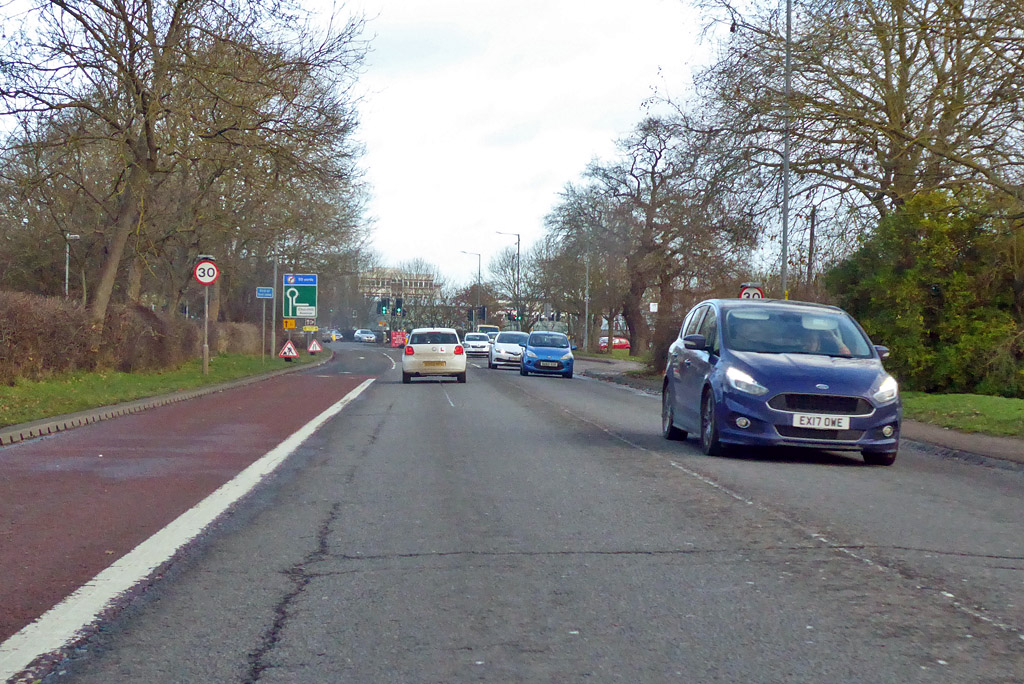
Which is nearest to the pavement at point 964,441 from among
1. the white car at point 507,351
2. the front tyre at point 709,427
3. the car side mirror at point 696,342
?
the front tyre at point 709,427

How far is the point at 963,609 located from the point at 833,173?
25907 millimetres

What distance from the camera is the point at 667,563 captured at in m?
6.48

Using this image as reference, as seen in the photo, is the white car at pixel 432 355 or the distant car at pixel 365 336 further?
the distant car at pixel 365 336

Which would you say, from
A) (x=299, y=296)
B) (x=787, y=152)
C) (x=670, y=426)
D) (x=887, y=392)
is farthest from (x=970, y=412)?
(x=299, y=296)

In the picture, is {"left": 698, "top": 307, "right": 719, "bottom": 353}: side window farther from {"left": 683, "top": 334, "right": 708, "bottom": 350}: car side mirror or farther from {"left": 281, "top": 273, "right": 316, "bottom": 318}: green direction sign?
{"left": 281, "top": 273, "right": 316, "bottom": 318}: green direction sign

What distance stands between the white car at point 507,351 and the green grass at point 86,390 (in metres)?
14.7

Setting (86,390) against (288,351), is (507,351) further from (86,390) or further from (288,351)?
(86,390)

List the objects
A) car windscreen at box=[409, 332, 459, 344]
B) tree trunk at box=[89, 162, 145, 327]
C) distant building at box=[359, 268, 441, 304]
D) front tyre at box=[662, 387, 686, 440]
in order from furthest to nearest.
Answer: distant building at box=[359, 268, 441, 304] < car windscreen at box=[409, 332, 459, 344] < tree trunk at box=[89, 162, 145, 327] < front tyre at box=[662, 387, 686, 440]

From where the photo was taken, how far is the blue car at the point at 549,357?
3706 centimetres

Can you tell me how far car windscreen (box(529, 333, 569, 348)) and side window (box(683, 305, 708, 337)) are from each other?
23.3 m

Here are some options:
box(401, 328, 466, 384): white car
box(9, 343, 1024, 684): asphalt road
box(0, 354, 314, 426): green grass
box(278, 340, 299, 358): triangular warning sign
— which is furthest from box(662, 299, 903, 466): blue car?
box(278, 340, 299, 358): triangular warning sign

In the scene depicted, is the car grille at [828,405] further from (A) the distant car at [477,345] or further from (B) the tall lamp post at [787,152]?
(A) the distant car at [477,345]

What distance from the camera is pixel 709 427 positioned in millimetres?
12312

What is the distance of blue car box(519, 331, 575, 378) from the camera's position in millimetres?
37062
